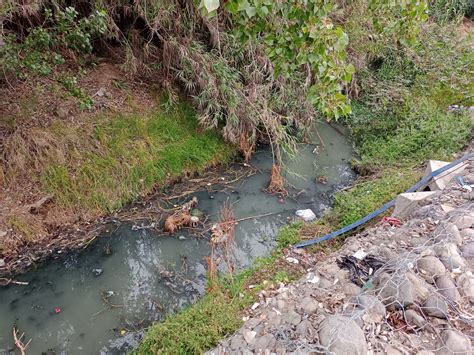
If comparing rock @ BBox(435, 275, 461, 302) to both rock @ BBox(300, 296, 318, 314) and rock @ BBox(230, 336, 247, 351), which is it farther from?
rock @ BBox(230, 336, 247, 351)

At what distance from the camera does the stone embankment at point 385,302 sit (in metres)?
2.10

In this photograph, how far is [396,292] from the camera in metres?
2.26

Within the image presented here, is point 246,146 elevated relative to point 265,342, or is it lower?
elevated

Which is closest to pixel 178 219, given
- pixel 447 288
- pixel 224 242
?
pixel 224 242

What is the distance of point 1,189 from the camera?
4141 mm

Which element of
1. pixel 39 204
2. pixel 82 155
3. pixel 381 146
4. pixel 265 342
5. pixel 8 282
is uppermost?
pixel 82 155

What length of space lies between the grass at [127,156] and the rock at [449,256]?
344cm

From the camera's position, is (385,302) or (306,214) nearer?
(385,302)

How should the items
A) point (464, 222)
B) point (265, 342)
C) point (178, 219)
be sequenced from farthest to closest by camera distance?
point (178, 219)
point (464, 222)
point (265, 342)

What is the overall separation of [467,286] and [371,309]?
25.9 inches

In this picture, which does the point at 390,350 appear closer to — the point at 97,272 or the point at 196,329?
the point at 196,329

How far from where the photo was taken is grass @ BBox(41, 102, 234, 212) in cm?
439

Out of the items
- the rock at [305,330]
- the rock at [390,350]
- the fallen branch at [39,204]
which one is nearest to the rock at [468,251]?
the rock at [390,350]

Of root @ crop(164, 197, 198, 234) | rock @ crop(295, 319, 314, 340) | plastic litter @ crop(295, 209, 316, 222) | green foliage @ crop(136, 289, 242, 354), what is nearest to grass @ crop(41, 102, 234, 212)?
root @ crop(164, 197, 198, 234)
